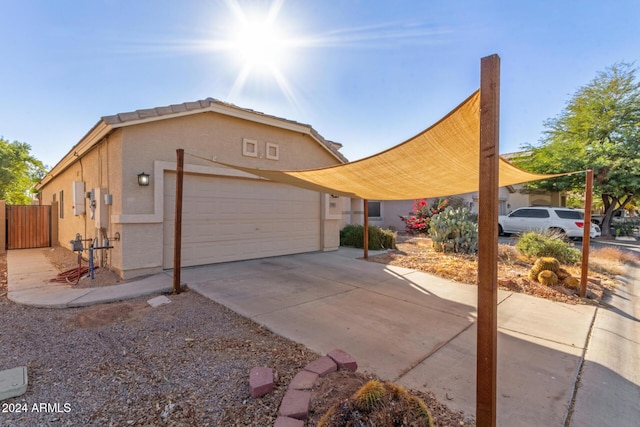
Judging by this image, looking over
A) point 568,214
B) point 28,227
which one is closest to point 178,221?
point 28,227

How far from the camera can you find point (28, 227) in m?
10.8

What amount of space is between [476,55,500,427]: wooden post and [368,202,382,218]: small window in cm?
1362

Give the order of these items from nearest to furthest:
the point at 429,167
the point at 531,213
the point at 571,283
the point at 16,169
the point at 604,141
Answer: the point at 429,167, the point at 571,283, the point at 531,213, the point at 604,141, the point at 16,169

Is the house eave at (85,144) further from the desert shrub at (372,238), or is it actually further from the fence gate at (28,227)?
the desert shrub at (372,238)

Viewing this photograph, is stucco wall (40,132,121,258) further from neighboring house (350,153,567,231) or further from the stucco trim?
neighboring house (350,153,567,231)

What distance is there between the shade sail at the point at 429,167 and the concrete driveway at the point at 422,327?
74.5 inches

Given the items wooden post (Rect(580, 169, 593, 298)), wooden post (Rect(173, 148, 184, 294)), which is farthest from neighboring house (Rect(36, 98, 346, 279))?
wooden post (Rect(580, 169, 593, 298))

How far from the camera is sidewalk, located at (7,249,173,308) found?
14.1 feet

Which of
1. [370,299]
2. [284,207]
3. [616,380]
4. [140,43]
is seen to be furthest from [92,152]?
[616,380]

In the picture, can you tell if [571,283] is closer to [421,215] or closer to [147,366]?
[147,366]

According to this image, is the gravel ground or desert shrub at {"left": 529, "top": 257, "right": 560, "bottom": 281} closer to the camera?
the gravel ground

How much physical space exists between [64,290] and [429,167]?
20.5ft

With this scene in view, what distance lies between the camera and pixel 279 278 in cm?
584

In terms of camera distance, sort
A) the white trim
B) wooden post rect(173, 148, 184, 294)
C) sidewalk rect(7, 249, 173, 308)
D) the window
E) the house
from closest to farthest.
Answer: sidewalk rect(7, 249, 173, 308) → wooden post rect(173, 148, 184, 294) → the white trim → the window → the house
